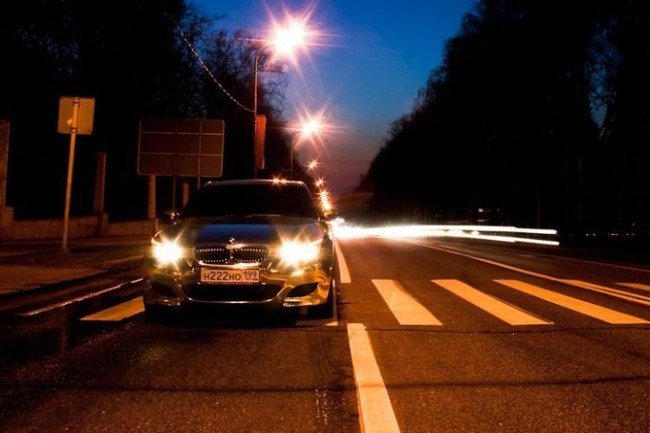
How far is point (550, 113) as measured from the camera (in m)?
39.5

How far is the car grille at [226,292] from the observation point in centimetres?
647

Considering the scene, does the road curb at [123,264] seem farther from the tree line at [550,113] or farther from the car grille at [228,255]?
the tree line at [550,113]

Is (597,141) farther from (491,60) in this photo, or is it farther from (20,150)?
(20,150)

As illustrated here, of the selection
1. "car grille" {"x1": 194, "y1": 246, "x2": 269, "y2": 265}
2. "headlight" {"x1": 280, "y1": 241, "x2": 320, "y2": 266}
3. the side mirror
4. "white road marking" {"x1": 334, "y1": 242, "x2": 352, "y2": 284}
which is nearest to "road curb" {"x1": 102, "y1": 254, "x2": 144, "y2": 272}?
"white road marking" {"x1": 334, "y1": 242, "x2": 352, "y2": 284}

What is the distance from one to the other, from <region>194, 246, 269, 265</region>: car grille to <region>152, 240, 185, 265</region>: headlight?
199 mm

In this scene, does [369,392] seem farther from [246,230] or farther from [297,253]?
[246,230]

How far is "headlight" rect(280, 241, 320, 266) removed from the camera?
21.8 feet

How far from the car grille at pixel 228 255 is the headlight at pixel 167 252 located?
20 cm

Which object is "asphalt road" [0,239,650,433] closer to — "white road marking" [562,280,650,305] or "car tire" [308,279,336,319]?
"car tire" [308,279,336,319]

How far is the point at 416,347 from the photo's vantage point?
607 centimetres

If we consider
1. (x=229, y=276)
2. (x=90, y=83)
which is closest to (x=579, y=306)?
(x=229, y=276)

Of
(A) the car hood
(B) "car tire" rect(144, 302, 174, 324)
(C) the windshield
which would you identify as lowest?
(B) "car tire" rect(144, 302, 174, 324)

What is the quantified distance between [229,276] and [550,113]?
121ft

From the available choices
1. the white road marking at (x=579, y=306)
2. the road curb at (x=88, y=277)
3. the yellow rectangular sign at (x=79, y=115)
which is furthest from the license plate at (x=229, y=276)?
the yellow rectangular sign at (x=79, y=115)
